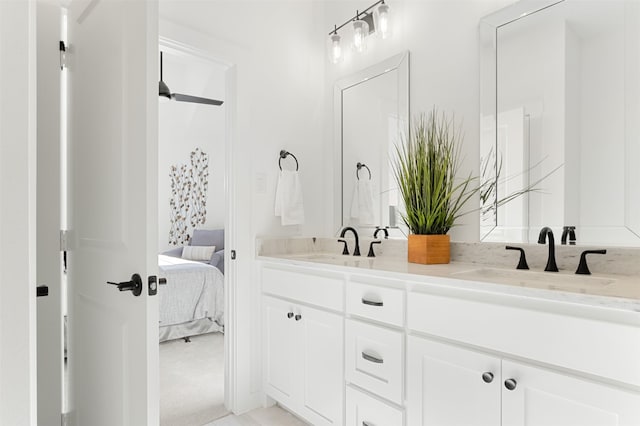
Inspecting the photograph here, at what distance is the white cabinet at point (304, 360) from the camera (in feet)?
5.85

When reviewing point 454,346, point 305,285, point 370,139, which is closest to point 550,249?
point 454,346

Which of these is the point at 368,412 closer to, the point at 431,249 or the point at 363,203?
the point at 431,249

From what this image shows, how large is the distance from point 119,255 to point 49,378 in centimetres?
80

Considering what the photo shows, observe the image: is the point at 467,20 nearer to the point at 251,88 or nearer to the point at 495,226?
the point at 495,226

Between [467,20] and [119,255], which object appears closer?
[119,255]

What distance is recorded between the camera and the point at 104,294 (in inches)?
55.7

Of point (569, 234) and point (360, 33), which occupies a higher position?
point (360, 33)

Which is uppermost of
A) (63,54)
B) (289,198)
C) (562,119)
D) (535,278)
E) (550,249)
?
(63,54)

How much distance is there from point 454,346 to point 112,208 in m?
1.30

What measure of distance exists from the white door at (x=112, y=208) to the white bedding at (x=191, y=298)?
168cm

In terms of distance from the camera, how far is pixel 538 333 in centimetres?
111

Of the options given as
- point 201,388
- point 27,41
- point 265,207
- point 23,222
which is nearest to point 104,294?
point 23,222

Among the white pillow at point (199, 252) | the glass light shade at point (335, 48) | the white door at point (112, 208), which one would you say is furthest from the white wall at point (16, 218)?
the white pillow at point (199, 252)

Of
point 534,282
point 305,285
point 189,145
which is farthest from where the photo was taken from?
point 189,145
